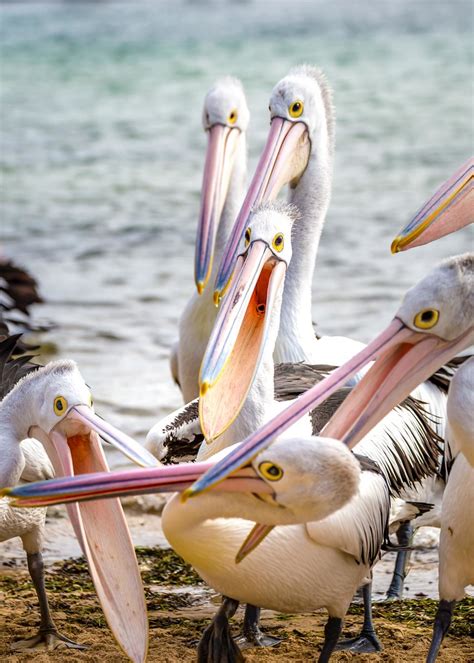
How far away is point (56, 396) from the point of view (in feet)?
11.0

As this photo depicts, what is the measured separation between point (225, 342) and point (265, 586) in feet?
2.06

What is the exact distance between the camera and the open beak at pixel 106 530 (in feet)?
10.3

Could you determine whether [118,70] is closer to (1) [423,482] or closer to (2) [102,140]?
(2) [102,140]

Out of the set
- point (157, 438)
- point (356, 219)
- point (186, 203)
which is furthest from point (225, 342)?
point (186, 203)

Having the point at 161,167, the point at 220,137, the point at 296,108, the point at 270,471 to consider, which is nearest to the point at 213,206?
the point at 220,137

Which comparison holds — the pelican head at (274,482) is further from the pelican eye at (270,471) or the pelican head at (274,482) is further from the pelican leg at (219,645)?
the pelican leg at (219,645)

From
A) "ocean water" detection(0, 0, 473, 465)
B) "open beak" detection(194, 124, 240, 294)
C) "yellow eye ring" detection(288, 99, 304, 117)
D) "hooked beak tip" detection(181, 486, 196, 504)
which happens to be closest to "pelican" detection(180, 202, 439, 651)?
"hooked beak tip" detection(181, 486, 196, 504)

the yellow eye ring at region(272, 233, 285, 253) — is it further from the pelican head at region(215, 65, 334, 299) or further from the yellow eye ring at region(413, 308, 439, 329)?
the pelican head at region(215, 65, 334, 299)

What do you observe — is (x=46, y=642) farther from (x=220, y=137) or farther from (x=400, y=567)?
(x=220, y=137)

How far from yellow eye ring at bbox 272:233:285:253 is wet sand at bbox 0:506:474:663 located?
1.14m

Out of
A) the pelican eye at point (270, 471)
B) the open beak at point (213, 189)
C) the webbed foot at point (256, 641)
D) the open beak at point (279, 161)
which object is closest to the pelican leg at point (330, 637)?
the webbed foot at point (256, 641)

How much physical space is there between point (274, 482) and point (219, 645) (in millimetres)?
763

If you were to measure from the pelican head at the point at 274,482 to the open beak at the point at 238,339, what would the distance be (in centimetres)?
42

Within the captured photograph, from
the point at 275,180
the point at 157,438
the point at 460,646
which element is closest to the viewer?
the point at 460,646
